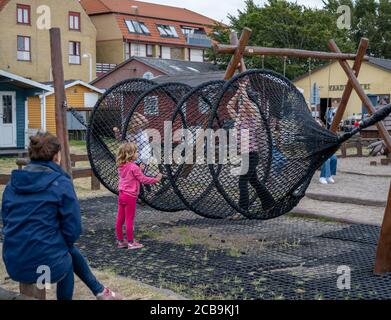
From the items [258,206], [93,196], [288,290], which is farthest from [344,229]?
[93,196]

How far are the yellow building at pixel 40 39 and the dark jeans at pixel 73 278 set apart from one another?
120 ft

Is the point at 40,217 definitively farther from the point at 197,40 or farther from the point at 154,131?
the point at 197,40

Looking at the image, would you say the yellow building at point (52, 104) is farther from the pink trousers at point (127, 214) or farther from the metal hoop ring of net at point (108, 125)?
the pink trousers at point (127, 214)

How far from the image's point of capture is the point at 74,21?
46156 millimetres

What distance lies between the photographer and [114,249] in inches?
273

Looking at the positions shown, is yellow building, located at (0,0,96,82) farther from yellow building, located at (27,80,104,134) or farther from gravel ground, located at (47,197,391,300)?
gravel ground, located at (47,197,391,300)

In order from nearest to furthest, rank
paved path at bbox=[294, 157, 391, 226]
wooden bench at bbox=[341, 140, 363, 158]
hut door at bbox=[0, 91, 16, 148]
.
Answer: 1. paved path at bbox=[294, 157, 391, 226]
2. wooden bench at bbox=[341, 140, 363, 158]
3. hut door at bbox=[0, 91, 16, 148]

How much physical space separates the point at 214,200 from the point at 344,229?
2109 mm

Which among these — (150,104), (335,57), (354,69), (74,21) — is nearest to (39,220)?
(150,104)

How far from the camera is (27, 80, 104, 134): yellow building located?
27.8 meters

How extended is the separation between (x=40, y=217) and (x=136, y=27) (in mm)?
51898

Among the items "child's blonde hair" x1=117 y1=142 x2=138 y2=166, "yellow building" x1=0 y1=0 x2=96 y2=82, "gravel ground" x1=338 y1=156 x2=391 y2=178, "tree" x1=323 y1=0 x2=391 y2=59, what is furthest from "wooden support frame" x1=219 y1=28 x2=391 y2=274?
"tree" x1=323 y1=0 x2=391 y2=59

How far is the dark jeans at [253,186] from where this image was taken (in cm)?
638

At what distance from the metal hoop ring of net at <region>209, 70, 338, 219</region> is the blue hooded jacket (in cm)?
249
